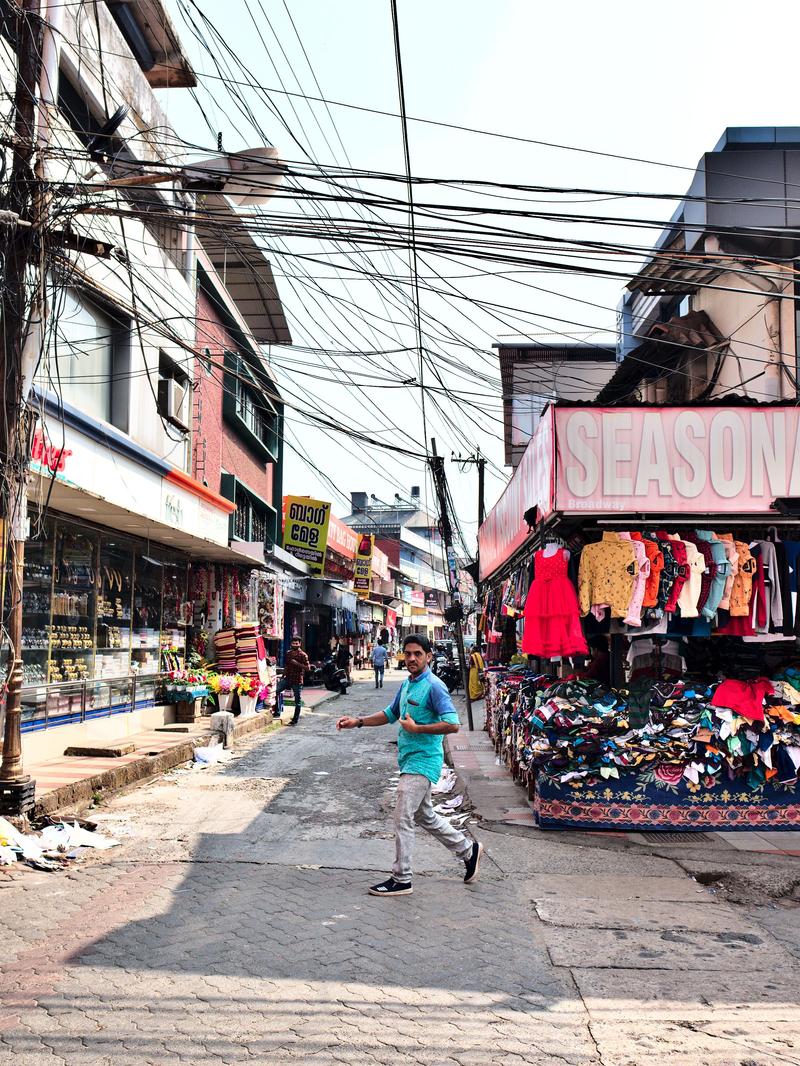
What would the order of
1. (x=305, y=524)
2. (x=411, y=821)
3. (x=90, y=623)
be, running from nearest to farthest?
(x=411, y=821), (x=90, y=623), (x=305, y=524)

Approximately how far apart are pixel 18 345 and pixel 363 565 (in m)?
37.6

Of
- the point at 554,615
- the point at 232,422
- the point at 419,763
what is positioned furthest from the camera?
the point at 232,422

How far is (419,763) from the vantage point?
6.42 meters

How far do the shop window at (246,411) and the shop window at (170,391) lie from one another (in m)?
3.56

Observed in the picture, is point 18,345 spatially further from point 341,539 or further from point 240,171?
point 341,539

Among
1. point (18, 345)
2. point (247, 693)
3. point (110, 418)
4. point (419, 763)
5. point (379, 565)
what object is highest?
point (110, 418)

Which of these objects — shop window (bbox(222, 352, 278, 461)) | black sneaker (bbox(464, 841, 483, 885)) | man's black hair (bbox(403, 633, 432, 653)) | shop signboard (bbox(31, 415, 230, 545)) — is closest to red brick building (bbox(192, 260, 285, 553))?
shop window (bbox(222, 352, 278, 461))

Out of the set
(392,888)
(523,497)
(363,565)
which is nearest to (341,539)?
(363,565)

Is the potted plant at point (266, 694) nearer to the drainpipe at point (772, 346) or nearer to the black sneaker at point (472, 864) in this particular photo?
the drainpipe at point (772, 346)

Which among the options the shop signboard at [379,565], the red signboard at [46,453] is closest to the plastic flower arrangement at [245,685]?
the red signboard at [46,453]

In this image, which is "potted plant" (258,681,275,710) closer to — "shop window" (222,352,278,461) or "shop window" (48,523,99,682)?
"shop window" (222,352,278,461)

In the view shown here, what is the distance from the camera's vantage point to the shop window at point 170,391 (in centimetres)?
1571

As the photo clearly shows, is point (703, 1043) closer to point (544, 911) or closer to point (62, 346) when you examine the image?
point (544, 911)

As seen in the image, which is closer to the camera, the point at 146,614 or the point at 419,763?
the point at 419,763
